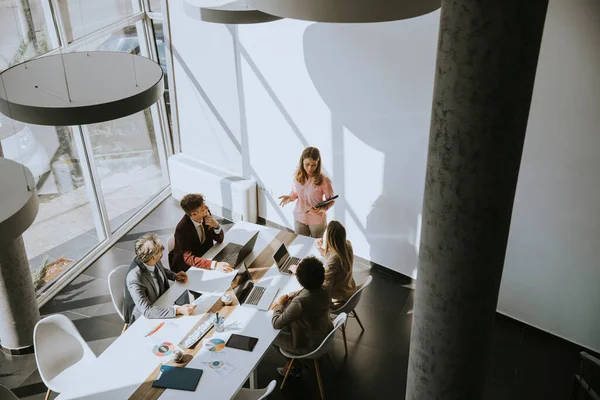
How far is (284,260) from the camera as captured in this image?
6.12 meters

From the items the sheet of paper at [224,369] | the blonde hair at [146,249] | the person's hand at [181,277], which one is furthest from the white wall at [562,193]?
the blonde hair at [146,249]

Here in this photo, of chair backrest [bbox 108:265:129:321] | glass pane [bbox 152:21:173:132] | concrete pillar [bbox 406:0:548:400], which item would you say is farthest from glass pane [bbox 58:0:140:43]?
concrete pillar [bbox 406:0:548:400]

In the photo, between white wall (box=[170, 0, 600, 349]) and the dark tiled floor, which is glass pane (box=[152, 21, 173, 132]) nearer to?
white wall (box=[170, 0, 600, 349])

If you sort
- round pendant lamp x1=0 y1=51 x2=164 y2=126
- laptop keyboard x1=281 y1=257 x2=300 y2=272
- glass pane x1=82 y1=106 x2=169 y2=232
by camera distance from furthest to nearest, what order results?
1. glass pane x1=82 y1=106 x2=169 y2=232
2. laptop keyboard x1=281 y1=257 x2=300 y2=272
3. round pendant lamp x1=0 y1=51 x2=164 y2=126

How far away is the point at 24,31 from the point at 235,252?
3393 mm

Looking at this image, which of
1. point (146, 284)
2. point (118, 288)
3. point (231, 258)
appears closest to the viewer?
point (146, 284)

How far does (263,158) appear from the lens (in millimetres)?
8258

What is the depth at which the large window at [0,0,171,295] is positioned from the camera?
6668 millimetres

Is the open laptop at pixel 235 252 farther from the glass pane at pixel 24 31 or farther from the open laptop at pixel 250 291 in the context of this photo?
the glass pane at pixel 24 31

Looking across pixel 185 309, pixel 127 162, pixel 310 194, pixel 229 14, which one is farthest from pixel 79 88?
pixel 127 162

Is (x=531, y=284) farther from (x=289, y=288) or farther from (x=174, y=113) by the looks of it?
(x=174, y=113)

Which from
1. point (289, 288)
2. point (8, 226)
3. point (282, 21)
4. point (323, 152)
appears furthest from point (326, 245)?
point (8, 226)

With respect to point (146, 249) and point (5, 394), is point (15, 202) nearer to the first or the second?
point (146, 249)

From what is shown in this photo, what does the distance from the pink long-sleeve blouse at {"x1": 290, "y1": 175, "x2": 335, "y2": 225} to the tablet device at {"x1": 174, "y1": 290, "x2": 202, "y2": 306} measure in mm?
1857
